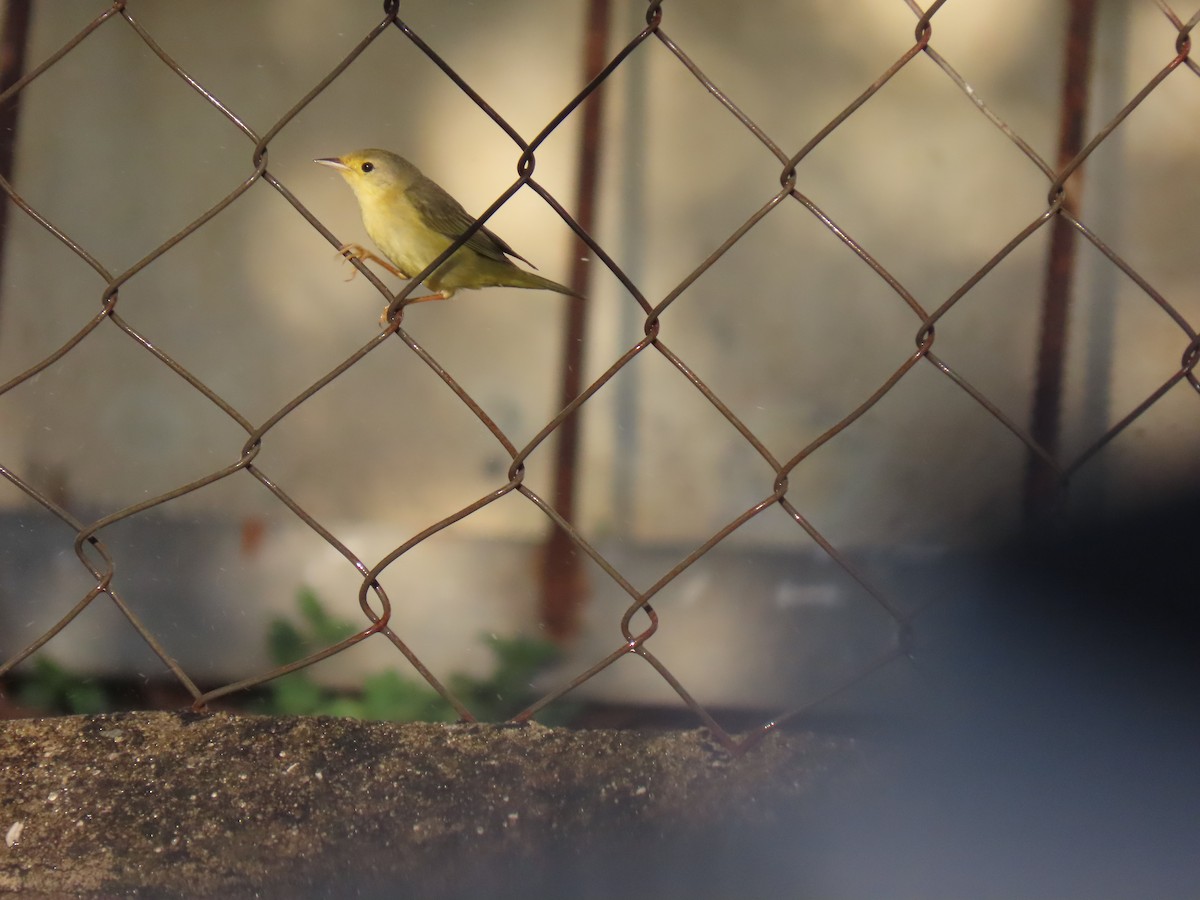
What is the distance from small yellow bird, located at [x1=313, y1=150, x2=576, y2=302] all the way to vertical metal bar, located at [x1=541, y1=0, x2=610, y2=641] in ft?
0.82

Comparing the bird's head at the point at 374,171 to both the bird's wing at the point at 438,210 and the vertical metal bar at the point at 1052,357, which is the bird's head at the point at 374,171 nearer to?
the bird's wing at the point at 438,210

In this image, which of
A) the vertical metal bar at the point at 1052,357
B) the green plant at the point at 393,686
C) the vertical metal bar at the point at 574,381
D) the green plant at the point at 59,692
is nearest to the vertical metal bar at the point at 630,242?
the vertical metal bar at the point at 574,381

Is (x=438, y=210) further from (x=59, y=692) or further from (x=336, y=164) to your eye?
(x=59, y=692)

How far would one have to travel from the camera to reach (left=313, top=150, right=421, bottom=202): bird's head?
1.20 metres

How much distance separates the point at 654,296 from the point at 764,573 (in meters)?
0.44

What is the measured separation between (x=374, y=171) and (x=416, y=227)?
0.10 metres

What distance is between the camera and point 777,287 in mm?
1512

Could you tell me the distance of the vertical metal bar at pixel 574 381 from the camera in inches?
56.4

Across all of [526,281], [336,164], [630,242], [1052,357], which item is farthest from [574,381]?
[1052,357]

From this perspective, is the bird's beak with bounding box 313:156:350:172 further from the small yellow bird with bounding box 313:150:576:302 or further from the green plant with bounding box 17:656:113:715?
the green plant with bounding box 17:656:113:715

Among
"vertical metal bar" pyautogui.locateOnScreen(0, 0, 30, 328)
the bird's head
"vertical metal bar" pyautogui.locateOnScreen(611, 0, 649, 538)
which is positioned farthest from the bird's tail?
"vertical metal bar" pyautogui.locateOnScreen(0, 0, 30, 328)

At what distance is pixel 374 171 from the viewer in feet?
3.99

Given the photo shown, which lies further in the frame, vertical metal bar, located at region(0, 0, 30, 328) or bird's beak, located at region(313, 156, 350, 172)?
vertical metal bar, located at region(0, 0, 30, 328)

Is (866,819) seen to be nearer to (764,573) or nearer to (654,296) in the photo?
(764,573)
